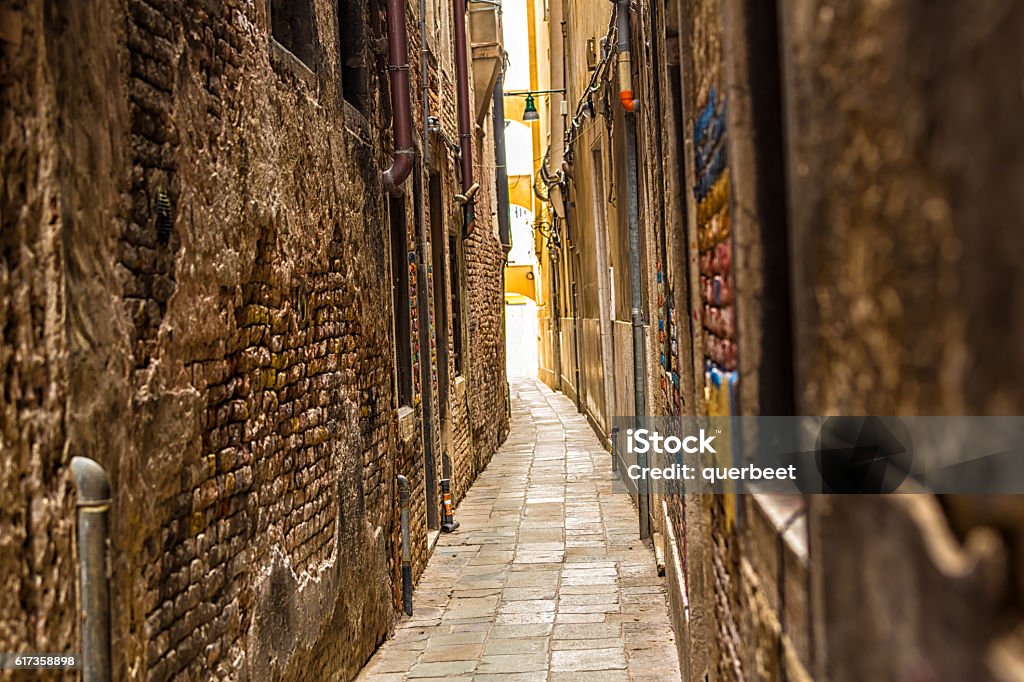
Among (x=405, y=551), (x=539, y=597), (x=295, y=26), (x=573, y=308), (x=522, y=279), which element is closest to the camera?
(x=295, y=26)

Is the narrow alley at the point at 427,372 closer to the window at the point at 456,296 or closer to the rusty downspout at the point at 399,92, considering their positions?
the rusty downspout at the point at 399,92

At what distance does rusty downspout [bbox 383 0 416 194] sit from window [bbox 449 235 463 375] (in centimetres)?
457

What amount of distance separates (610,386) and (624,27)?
5.62 m

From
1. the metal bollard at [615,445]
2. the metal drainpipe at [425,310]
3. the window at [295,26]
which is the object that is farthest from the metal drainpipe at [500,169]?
the window at [295,26]

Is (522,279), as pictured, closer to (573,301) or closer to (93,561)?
(573,301)

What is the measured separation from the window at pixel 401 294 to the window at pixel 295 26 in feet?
9.44

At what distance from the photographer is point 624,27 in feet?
26.9

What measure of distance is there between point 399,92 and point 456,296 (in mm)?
5088

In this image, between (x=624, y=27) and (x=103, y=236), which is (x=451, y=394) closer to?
(x=624, y=27)

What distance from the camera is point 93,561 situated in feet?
9.21

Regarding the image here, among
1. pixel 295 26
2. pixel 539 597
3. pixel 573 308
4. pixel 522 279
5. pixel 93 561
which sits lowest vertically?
pixel 539 597

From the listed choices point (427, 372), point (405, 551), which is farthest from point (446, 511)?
point (405, 551)

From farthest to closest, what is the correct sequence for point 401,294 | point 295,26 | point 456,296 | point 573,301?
1. point 573,301
2. point 456,296
3. point 401,294
4. point 295,26

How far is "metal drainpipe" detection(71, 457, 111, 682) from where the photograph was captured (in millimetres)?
2781
